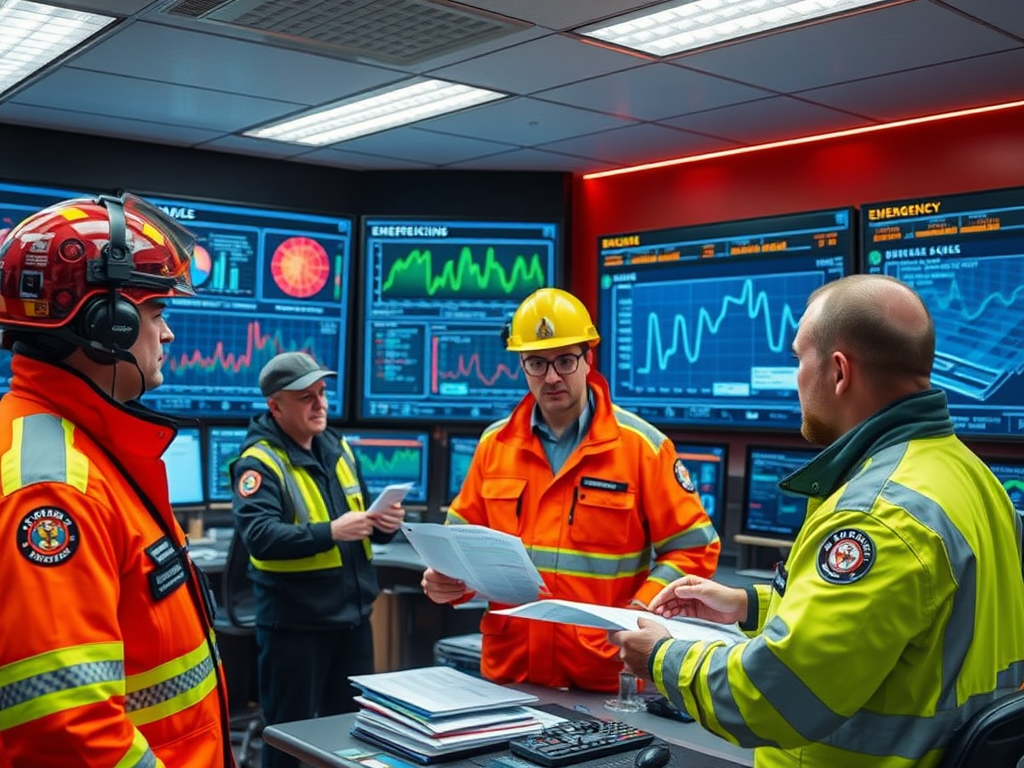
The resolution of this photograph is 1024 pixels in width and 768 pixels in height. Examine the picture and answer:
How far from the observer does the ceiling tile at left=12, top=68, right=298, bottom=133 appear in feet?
13.5

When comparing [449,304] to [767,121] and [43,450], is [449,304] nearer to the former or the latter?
[767,121]

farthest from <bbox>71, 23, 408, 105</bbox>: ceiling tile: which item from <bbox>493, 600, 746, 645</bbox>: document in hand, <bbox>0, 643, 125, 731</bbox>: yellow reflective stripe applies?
<bbox>0, 643, 125, 731</bbox>: yellow reflective stripe

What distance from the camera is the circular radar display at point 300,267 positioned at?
5371mm

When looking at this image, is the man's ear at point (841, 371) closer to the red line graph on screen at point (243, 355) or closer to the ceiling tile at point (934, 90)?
the ceiling tile at point (934, 90)

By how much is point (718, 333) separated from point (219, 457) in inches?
92.4

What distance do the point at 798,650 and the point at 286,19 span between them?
2.51m

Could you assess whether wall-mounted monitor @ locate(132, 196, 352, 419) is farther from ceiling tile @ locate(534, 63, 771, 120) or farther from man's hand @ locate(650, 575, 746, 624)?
man's hand @ locate(650, 575, 746, 624)

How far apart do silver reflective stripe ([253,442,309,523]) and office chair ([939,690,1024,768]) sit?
2.50 meters

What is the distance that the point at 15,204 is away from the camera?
4.71 metres

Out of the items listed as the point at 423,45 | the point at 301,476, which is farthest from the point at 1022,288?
the point at 301,476

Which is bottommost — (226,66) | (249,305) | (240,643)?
(240,643)

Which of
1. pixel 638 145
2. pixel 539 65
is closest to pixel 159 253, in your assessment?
pixel 539 65

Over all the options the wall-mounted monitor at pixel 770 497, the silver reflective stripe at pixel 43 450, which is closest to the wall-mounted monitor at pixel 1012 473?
the wall-mounted monitor at pixel 770 497

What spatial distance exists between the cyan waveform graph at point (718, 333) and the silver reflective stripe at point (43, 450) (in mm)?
3576
